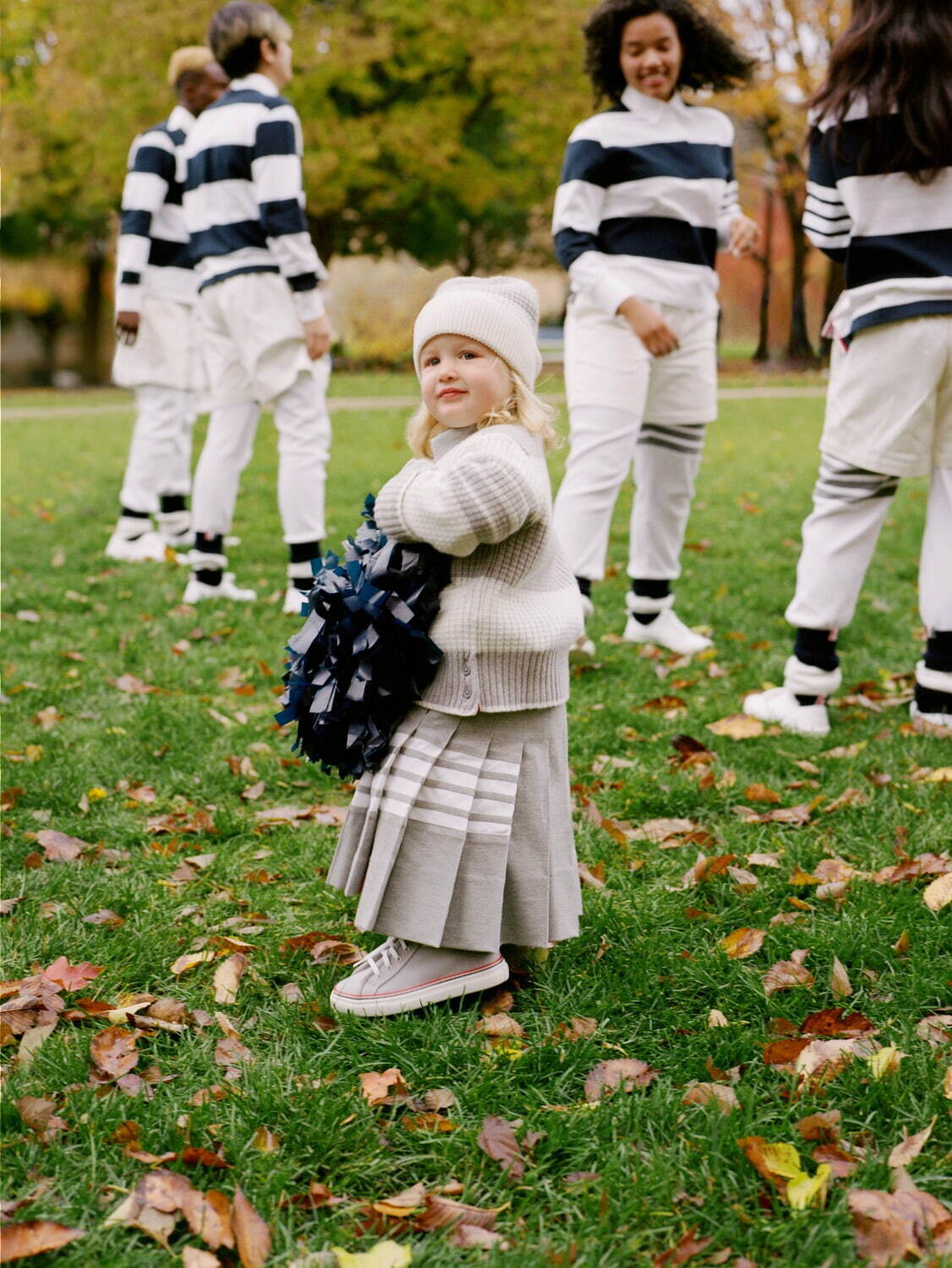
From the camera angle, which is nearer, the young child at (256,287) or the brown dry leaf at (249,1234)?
the brown dry leaf at (249,1234)

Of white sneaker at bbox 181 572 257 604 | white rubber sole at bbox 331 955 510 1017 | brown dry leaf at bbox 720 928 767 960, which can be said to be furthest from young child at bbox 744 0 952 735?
white sneaker at bbox 181 572 257 604

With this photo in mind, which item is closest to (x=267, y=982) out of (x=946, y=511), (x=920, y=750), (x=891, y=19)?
(x=920, y=750)

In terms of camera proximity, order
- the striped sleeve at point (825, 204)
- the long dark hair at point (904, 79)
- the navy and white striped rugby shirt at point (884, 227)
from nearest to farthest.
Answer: the long dark hair at point (904, 79)
the navy and white striped rugby shirt at point (884, 227)
the striped sleeve at point (825, 204)

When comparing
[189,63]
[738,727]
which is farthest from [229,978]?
[189,63]

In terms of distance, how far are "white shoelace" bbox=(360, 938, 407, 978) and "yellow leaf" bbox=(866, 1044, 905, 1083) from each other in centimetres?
95

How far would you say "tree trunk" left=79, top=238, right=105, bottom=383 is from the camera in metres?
31.5

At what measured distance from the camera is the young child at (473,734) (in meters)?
2.46

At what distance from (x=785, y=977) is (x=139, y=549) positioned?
211 inches

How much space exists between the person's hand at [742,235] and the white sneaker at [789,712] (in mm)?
1815

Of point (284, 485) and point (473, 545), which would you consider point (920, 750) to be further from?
point (284, 485)

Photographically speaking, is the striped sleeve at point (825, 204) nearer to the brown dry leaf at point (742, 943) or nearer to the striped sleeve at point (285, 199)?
the striped sleeve at point (285, 199)

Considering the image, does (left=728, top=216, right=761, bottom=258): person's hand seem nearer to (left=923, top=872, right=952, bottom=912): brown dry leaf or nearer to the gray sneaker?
(left=923, top=872, right=952, bottom=912): brown dry leaf

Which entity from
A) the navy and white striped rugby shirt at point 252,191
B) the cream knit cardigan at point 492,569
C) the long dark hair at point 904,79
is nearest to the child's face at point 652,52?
the long dark hair at point 904,79

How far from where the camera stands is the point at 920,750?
3.91 metres
